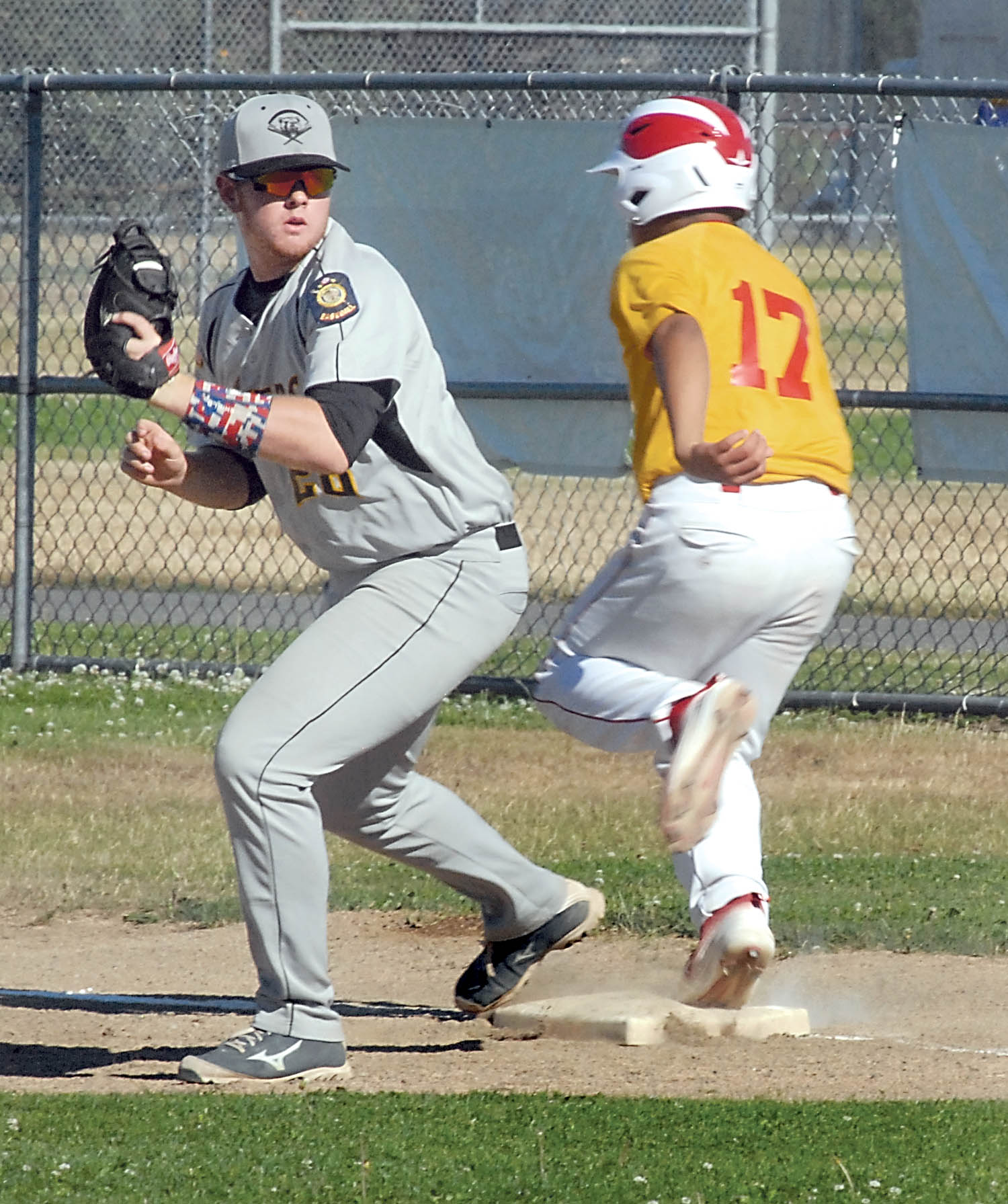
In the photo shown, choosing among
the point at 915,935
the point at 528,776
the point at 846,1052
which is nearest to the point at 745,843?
the point at 846,1052

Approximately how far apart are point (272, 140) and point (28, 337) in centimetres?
496

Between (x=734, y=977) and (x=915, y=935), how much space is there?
174cm

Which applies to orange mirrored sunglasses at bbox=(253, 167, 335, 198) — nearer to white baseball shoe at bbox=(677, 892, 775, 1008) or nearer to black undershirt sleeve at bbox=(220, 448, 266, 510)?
black undershirt sleeve at bbox=(220, 448, 266, 510)

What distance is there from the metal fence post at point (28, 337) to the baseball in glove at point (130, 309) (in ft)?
15.8

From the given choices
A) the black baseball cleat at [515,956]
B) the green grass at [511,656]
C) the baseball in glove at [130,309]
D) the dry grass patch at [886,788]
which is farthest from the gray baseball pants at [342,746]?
the green grass at [511,656]

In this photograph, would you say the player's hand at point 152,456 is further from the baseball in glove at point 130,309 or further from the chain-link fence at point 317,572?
the chain-link fence at point 317,572

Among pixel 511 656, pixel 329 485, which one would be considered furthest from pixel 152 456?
pixel 511 656

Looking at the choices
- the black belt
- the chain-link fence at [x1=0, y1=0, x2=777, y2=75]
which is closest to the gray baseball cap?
the black belt

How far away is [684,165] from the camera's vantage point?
14.0 ft

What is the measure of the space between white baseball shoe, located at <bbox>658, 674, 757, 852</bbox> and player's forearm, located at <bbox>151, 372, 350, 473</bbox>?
85 cm

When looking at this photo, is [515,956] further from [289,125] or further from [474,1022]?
[289,125]

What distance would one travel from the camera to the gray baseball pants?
4.07 m

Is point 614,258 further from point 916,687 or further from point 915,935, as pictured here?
point 915,935

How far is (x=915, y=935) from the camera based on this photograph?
567 cm
